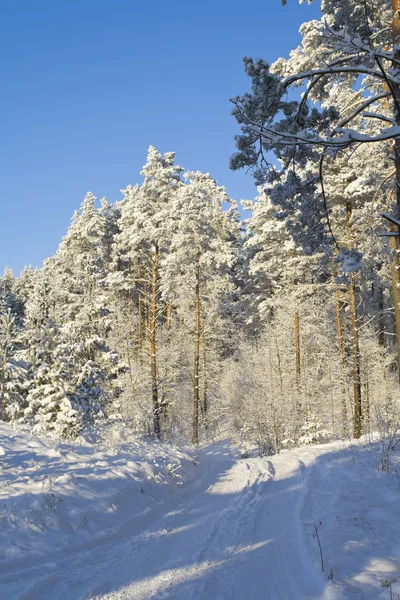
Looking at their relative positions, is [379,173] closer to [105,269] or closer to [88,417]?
[88,417]

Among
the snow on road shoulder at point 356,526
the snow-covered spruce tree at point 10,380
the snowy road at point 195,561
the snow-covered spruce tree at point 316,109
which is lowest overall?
the snowy road at point 195,561

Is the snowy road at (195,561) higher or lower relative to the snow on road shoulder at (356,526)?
lower

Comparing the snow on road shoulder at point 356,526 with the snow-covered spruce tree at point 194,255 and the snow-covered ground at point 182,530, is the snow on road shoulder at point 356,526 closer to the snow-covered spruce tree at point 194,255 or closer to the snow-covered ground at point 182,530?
the snow-covered ground at point 182,530

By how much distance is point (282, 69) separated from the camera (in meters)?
14.1

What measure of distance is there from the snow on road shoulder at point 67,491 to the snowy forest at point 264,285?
125 inches

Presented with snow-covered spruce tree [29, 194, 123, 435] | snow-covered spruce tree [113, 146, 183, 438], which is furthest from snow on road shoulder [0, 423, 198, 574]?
snow-covered spruce tree [113, 146, 183, 438]

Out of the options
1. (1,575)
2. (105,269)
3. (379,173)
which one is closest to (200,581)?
(1,575)

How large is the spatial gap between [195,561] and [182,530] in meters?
1.62

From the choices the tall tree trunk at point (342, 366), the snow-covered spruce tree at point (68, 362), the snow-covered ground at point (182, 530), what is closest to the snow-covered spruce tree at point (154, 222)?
the snow-covered spruce tree at point (68, 362)

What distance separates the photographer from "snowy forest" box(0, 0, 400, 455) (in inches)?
294

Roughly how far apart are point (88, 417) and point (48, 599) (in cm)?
1091

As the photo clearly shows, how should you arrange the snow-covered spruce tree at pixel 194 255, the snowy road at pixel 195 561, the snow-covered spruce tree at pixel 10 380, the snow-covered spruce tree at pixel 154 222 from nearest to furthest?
the snowy road at pixel 195 561, the snow-covered spruce tree at pixel 10 380, the snow-covered spruce tree at pixel 154 222, the snow-covered spruce tree at pixel 194 255

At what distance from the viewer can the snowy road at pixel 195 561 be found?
4656 millimetres

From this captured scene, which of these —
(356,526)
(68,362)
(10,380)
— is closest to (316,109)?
(356,526)
